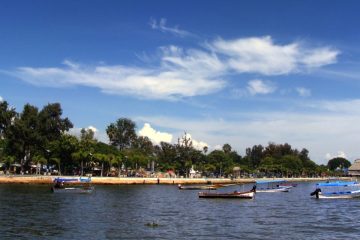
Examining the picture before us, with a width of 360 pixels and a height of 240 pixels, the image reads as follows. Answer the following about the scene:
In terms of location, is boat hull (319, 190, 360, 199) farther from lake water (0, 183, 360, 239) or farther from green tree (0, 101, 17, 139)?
green tree (0, 101, 17, 139)

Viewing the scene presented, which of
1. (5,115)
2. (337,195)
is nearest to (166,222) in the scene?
(337,195)

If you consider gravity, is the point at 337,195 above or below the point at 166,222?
above

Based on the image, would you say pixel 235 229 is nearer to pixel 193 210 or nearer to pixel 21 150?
pixel 193 210

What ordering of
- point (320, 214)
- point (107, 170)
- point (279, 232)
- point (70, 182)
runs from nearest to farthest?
point (279, 232) < point (320, 214) < point (70, 182) < point (107, 170)

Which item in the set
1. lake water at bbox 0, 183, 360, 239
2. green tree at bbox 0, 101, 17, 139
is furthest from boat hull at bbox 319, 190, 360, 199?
green tree at bbox 0, 101, 17, 139

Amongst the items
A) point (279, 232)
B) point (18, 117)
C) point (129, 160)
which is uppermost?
point (18, 117)

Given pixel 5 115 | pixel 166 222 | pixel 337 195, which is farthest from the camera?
pixel 5 115

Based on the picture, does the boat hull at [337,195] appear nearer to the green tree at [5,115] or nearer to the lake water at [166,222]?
the lake water at [166,222]

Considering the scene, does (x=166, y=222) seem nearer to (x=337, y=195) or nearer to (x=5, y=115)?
(x=337, y=195)

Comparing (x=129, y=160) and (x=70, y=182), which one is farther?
(x=129, y=160)

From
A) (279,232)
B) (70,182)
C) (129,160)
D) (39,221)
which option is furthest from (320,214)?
(129,160)

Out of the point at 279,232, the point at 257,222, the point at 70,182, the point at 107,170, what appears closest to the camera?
the point at 279,232

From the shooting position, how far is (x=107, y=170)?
171 m

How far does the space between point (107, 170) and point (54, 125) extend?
26461mm
